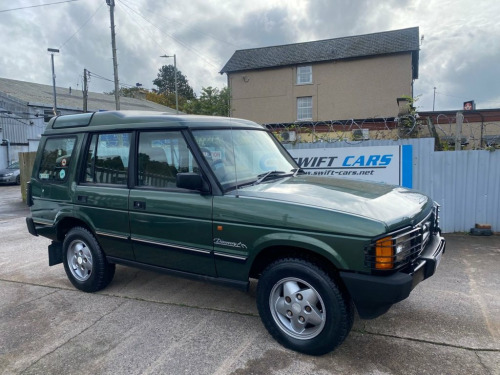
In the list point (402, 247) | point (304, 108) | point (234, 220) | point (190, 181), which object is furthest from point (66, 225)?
point (304, 108)

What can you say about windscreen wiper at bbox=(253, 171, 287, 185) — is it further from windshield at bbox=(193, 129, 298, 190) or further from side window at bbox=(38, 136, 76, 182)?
side window at bbox=(38, 136, 76, 182)

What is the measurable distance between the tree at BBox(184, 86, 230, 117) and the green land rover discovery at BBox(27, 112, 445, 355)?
25.2 meters

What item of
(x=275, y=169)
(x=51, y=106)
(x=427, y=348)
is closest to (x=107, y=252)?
(x=275, y=169)

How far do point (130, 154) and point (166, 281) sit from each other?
6.08ft

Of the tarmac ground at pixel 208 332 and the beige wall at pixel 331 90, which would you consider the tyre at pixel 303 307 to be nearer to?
the tarmac ground at pixel 208 332

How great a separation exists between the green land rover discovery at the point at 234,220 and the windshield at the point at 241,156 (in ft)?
0.05

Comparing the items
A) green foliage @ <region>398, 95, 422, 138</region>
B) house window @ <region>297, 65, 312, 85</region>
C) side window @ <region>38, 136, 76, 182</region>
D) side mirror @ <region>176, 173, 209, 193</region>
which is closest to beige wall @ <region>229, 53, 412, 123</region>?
house window @ <region>297, 65, 312, 85</region>

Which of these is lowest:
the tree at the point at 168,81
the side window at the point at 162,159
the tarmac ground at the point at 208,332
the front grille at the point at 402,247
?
the tarmac ground at the point at 208,332

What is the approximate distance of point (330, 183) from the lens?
12.6 ft

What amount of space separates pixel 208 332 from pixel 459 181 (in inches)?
216

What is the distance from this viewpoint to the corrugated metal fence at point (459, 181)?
6648 mm

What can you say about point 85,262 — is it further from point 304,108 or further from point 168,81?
point 168,81

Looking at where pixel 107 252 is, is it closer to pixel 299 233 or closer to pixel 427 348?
pixel 299 233

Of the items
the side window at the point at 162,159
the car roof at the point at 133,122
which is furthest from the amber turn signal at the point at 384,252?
the car roof at the point at 133,122
